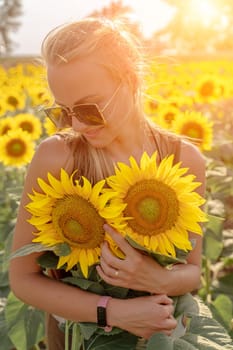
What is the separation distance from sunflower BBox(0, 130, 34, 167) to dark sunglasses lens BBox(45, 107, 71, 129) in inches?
73.8

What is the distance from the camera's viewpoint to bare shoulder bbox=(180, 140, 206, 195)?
1.61m

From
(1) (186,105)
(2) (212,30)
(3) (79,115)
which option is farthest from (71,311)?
(2) (212,30)

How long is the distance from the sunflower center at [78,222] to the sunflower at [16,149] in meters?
2.20

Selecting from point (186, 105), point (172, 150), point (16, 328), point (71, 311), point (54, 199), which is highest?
point (54, 199)

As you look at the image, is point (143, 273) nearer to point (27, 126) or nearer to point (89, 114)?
point (89, 114)

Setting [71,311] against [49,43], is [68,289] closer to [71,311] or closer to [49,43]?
[71,311]

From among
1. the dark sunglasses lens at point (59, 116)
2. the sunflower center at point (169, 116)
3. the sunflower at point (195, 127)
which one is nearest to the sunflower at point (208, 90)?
the sunflower center at point (169, 116)

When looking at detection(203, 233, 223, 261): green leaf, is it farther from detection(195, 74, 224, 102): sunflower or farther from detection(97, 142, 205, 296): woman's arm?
detection(195, 74, 224, 102): sunflower

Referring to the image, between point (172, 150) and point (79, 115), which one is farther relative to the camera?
point (172, 150)

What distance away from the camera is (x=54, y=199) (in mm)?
1232

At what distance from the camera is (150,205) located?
1188 millimetres

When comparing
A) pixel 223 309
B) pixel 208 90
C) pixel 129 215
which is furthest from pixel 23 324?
pixel 208 90

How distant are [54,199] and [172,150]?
456 mm

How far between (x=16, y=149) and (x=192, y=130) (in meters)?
0.82
